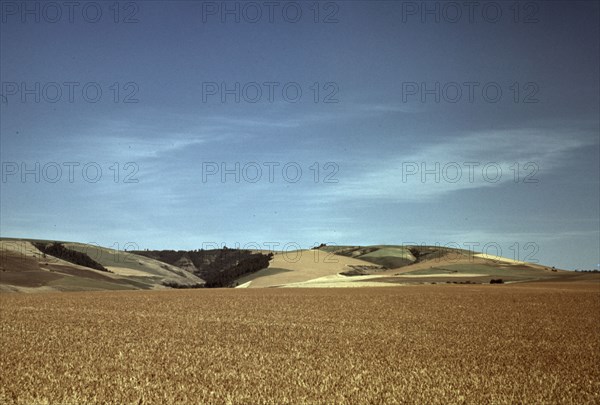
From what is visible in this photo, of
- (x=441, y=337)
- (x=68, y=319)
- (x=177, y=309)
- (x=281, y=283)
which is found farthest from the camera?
(x=281, y=283)

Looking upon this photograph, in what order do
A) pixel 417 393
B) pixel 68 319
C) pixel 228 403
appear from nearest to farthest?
pixel 228 403 → pixel 417 393 → pixel 68 319

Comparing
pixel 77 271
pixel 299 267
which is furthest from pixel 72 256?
pixel 299 267

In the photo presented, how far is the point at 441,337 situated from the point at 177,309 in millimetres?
17335

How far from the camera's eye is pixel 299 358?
16188 millimetres

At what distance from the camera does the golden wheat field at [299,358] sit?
1219cm

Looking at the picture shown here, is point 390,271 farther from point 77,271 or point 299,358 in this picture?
point 299,358

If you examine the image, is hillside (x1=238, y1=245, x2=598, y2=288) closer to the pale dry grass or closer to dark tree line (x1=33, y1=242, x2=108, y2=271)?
the pale dry grass

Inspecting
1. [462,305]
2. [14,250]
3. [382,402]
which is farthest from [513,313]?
[14,250]

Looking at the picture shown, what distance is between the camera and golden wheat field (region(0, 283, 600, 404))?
A: 40.0 feet

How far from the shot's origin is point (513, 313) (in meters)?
30.6

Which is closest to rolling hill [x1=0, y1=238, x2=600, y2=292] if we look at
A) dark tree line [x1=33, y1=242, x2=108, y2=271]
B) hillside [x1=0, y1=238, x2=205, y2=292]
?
hillside [x1=0, y1=238, x2=205, y2=292]

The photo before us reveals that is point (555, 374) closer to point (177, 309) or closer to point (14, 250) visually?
point (177, 309)

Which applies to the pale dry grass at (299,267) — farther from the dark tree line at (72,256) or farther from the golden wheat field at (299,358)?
the golden wheat field at (299,358)

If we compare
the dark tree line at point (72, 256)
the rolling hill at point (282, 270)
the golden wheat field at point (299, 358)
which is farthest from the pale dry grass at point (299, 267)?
the golden wheat field at point (299, 358)
